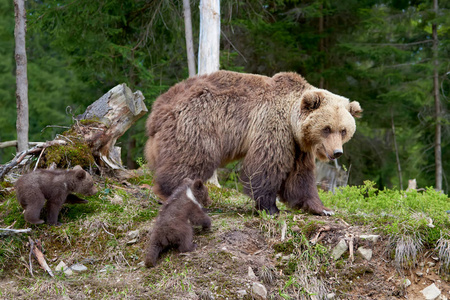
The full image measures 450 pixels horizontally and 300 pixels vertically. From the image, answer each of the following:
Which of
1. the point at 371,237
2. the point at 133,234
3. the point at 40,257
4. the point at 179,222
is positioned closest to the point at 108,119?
the point at 133,234

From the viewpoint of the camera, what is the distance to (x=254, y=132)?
6422 mm

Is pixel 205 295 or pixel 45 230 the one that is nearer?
pixel 205 295

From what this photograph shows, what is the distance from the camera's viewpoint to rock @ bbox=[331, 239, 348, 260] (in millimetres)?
5203

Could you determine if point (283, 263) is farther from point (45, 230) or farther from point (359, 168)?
point (359, 168)

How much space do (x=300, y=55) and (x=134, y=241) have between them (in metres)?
13.2

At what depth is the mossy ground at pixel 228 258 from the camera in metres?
4.75

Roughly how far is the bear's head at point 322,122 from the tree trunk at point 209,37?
169 inches

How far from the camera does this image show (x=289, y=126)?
640 cm

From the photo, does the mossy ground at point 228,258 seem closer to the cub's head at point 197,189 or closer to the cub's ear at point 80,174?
the cub's head at point 197,189

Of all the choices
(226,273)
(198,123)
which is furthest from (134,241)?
(198,123)

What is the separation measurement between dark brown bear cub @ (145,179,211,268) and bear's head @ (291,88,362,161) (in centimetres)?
161

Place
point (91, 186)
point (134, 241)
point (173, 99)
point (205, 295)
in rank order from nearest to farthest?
1. point (205, 295)
2. point (134, 241)
3. point (91, 186)
4. point (173, 99)

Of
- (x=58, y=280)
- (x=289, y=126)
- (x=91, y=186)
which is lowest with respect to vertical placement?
(x=58, y=280)

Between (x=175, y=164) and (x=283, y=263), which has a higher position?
(x=175, y=164)
